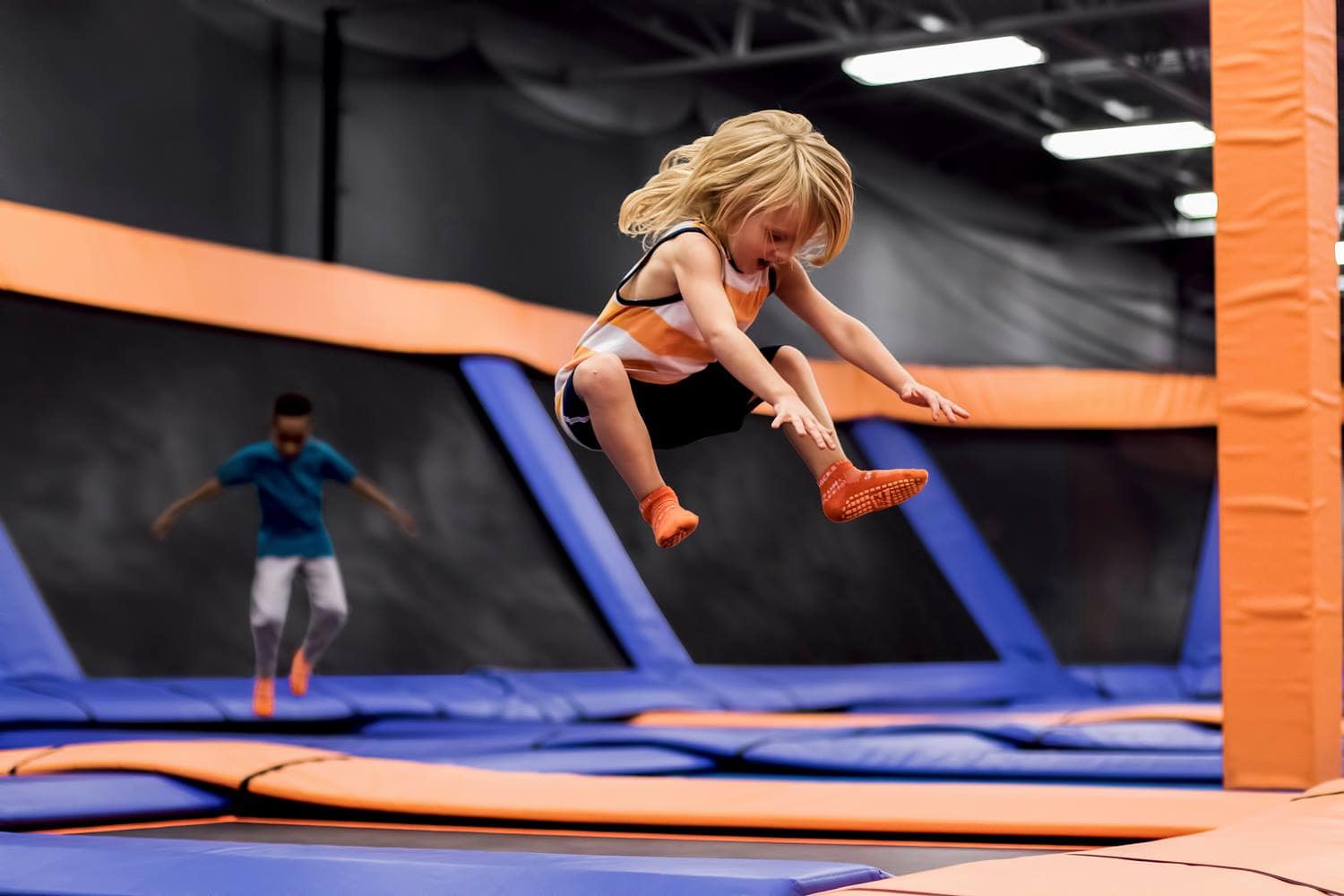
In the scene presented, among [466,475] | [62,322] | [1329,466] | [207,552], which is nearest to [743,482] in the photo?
[466,475]

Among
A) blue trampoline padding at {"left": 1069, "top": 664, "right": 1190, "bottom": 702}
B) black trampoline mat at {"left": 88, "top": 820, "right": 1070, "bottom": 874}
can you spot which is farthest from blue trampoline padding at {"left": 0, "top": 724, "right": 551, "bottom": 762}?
blue trampoline padding at {"left": 1069, "top": 664, "right": 1190, "bottom": 702}

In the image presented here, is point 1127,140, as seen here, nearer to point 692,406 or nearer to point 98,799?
point 98,799

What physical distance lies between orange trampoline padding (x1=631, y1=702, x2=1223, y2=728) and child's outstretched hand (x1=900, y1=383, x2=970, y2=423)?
341 cm

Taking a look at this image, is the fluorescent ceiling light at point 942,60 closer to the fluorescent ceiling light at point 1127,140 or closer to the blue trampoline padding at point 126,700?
the fluorescent ceiling light at point 1127,140

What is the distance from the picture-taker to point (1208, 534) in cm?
1005

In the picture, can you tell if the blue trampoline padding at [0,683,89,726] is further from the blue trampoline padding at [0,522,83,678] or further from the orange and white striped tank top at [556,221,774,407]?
the orange and white striped tank top at [556,221,774,407]

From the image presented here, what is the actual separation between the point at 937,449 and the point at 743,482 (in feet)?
6.94

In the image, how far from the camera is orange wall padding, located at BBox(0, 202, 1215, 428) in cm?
575

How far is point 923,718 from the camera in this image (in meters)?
6.73

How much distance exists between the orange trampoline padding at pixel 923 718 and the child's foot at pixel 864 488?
3.40 metres

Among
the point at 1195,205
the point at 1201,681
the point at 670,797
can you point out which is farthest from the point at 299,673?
the point at 1195,205

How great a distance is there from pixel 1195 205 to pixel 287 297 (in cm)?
799

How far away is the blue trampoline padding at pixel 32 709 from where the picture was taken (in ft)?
16.0

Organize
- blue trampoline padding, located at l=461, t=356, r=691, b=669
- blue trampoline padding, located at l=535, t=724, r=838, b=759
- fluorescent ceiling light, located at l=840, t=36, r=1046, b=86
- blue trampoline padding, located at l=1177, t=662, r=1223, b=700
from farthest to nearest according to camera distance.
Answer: blue trampoline padding, located at l=1177, t=662, r=1223, b=700 → fluorescent ceiling light, located at l=840, t=36, r=1046, b=86 → blue trampoline padding, located at l=461, t=356, r=691, b=669 → blue trampoline padding, located at l=535, t=724, r=838, b=759
